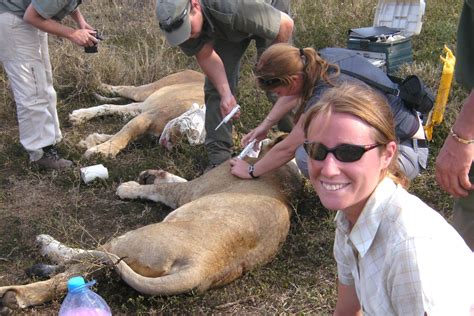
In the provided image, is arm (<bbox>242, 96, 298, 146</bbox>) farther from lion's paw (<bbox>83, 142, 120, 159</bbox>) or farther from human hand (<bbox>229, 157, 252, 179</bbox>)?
lion's paw (<bbox>83, 142, 120, 159</bbox>)

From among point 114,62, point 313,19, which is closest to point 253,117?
point 114,62

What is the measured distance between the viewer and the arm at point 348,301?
90.7 inches

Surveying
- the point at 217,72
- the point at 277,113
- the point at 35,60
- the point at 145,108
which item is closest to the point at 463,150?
the point at 277,113

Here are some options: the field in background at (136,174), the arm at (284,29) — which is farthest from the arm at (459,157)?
the arm at (284,29)

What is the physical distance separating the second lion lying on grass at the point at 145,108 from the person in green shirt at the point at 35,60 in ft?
1.37

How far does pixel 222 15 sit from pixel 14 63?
1686mm

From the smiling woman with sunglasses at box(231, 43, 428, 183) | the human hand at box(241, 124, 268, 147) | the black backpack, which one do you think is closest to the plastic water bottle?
the smiling woman with sunglasses at box(231, 43, 428, 183)

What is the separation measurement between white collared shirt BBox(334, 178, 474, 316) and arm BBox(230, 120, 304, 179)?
5.67ft

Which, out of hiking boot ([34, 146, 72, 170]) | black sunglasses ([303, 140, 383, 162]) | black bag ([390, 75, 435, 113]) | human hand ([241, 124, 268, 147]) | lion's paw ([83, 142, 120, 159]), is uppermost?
black sunglasses ([303, 140, 383, 162])

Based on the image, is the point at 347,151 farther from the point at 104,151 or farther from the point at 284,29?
the point at 104,151

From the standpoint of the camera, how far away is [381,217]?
1.84 m

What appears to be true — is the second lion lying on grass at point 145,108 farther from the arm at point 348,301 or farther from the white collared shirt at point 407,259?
the white collared shirt at point 407,259

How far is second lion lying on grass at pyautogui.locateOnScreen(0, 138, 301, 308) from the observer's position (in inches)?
122

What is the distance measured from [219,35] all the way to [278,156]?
1199mm
